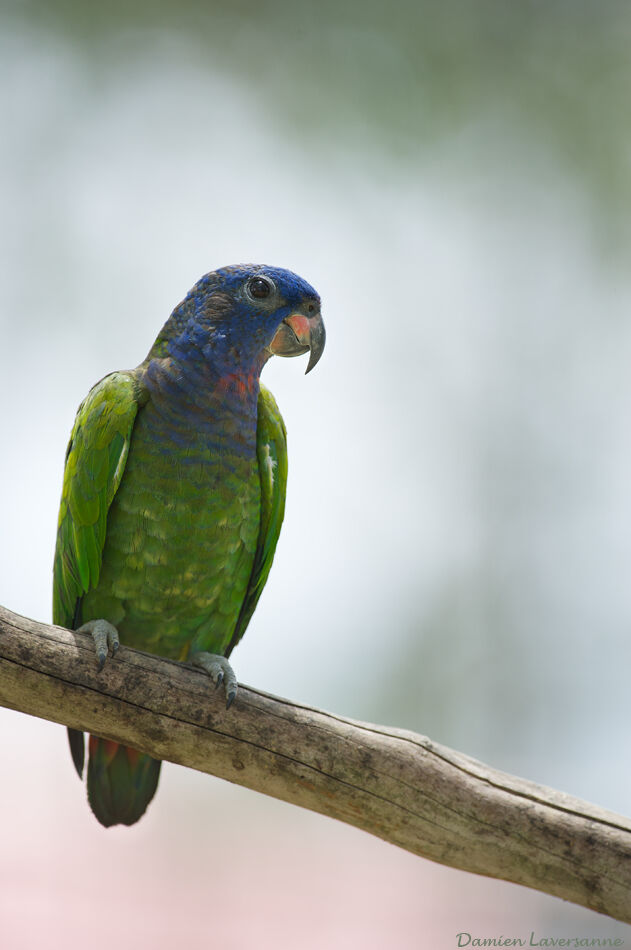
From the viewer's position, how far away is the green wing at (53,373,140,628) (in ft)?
5.76

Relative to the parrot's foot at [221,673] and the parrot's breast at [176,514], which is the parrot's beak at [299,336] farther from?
the parrot's foot at [221,673]

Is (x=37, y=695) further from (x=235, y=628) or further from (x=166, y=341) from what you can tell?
(x=166, y=341)

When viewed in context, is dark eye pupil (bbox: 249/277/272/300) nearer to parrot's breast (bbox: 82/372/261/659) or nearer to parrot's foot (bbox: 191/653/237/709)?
parrot's breast (bbox: 82/372/261/659)

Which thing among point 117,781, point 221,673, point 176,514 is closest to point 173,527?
point 176,514

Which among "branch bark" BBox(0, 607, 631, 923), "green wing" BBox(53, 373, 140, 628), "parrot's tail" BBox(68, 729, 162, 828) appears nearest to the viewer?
"branch bark" BBox(0, 607, 631, 923)

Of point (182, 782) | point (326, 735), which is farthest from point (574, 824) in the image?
point (182, 782)

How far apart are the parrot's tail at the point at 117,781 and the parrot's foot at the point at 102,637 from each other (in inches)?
13.8

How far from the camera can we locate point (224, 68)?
3.67 metres

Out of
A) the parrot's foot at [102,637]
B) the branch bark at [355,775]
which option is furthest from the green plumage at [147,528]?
the branch bark at [355,775]

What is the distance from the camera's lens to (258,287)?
1.84 metres

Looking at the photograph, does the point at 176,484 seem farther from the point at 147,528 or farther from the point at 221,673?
the point at 221,673

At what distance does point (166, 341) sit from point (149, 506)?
0.42 m

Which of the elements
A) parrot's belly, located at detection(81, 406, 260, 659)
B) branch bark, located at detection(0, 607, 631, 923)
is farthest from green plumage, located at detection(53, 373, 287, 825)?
branch bark, located at detection(0, 607, 631, 923)

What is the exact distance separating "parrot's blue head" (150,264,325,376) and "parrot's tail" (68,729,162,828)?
96cm
